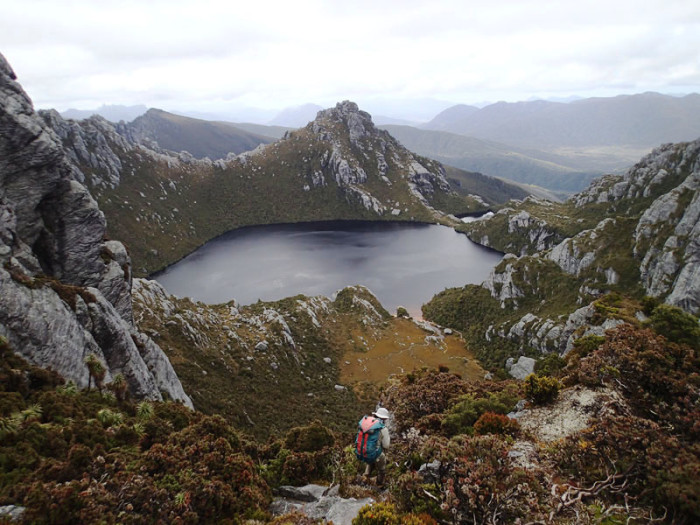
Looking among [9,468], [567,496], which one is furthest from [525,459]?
[9,468]

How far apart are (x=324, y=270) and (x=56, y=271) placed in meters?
117

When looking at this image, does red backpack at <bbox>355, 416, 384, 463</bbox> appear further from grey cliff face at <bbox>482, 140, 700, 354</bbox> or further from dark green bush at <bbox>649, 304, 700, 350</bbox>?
grey cliff face at <bbox>482, 140, 700, 354</bbox>

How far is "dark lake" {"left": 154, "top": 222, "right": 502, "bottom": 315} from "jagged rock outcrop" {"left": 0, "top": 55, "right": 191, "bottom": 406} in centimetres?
8389

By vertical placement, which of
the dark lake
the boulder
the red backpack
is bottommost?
the dark lake

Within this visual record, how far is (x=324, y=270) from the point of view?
498 ft

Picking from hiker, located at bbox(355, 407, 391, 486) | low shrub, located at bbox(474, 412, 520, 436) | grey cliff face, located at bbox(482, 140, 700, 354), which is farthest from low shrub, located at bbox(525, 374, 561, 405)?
grey cliff face, located at bbox(482, 140, 700, 354)

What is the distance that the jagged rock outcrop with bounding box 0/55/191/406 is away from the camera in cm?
2423

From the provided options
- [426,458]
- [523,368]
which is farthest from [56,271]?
[523,368]

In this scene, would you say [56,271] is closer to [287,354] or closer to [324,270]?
[287,354]

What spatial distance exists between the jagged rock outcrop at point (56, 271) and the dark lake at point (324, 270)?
83.9 meters

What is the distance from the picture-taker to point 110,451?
51.6 ft

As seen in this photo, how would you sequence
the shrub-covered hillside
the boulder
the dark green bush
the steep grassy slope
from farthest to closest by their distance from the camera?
1. the boulder
2. the steep grassy slope
3. the dark green bush
4. the shrub-covered hillside

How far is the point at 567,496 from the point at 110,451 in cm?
1817

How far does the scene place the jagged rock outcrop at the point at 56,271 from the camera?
24.2 metres
